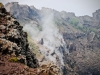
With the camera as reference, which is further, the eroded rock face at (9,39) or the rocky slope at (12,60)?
the eroded rock face at (9,39)

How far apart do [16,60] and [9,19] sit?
45.2ft

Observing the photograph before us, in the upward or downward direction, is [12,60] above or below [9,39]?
below

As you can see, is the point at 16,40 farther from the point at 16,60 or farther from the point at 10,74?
the point at 10,74

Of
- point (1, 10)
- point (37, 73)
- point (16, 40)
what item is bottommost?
point (37, 73)

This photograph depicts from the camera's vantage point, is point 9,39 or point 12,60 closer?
point 12,60

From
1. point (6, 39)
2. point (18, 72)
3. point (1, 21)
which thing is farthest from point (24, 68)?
point (1, 21)

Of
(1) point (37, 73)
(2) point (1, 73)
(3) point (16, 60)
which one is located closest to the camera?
(2) point (1, 73)

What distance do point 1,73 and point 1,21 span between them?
1573cm

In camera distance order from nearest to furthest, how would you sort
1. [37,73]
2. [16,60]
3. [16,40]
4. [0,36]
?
1. [37,73]
2. [16,60]
3. [0,36]
4. [16,40]

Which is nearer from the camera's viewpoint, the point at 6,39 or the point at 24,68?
the point at 24,68

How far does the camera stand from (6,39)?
95.7 ft

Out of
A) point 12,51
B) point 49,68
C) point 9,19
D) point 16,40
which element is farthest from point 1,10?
point 49,68

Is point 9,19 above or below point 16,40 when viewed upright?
above

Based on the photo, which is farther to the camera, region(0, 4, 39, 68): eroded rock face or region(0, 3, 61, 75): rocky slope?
region(0, 4, 39, 68): eroded rock face
